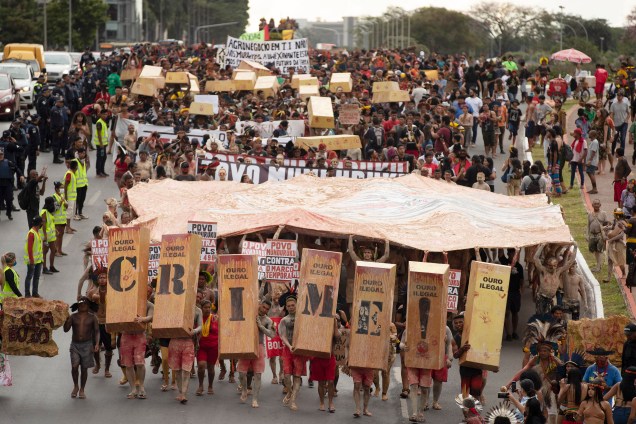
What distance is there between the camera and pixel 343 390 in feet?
66.3

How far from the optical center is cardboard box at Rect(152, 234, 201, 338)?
19.0 m

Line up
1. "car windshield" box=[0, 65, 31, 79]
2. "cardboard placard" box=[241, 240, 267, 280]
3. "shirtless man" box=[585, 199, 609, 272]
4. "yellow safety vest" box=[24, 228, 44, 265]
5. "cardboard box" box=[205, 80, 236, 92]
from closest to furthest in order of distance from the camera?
"cardboard placard" box=[241, 240, 267, 280] → "yellow safety vest" box=[24, 228, 44, 265] → "shirtless man" box=[585, 199, 609, 272] → "cardboard box" box=[205, 80, 236, 92] → "car windshield" box=[0, 65, 31, 79]

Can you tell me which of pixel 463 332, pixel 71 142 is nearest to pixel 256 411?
pixel 463 332

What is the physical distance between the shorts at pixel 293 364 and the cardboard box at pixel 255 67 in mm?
29484

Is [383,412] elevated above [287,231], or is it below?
below

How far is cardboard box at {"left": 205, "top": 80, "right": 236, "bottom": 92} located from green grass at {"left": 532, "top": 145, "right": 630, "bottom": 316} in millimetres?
9653

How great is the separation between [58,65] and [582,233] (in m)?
30.7

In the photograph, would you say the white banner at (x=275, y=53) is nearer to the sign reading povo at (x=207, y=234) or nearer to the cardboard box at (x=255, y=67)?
the cardboard box at (x=255, y=67)

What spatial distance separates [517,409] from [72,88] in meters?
25.4

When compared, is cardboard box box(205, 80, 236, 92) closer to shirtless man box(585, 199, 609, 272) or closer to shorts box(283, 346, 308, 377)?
shirtless man box(585, 199, 609, 272)

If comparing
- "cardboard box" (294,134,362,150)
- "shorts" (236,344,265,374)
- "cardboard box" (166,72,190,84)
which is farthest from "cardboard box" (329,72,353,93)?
"shorts" (236,344,265,374)

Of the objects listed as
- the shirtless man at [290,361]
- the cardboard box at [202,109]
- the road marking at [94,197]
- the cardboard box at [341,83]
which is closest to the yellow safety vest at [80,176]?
the road marking at [94,197]

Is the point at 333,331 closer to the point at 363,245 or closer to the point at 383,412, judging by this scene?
the point at 383,412

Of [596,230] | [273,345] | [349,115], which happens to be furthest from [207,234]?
[349,115]
